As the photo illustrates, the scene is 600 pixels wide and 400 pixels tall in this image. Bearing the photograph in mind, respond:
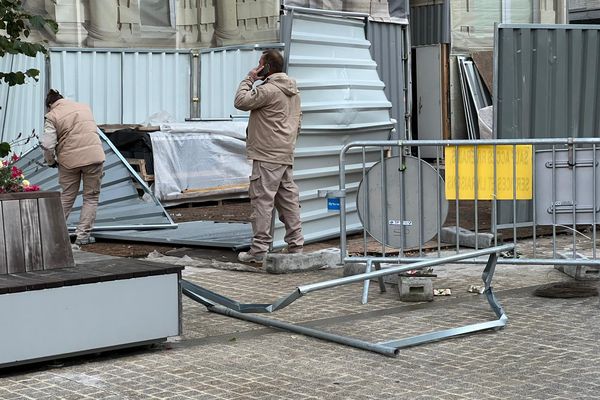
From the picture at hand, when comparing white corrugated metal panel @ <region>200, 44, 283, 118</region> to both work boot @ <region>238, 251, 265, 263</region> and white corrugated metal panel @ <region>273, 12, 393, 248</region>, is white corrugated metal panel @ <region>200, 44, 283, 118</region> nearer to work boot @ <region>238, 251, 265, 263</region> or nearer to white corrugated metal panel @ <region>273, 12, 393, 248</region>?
white corrugated metal panel @ <region>273, 12, 393, 248</region>

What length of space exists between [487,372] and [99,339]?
227cm

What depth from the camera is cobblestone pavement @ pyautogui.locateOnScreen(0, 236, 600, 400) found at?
5996 mm

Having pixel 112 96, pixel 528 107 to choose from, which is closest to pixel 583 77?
pixel 528 107

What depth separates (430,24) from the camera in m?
21.1

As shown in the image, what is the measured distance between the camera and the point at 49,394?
5.95 m

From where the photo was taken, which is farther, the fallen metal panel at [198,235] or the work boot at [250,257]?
the fallen metal panel at [198,235]

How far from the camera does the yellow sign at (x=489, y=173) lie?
28.7ft

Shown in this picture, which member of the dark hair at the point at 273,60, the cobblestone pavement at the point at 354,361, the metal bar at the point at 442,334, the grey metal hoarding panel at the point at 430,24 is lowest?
the cobblestone pavement at the point at 354,361

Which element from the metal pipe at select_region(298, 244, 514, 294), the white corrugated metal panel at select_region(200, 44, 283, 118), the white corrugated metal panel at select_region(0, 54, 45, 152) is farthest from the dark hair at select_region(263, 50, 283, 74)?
the white corrugated metal panel at select_region(0, 54, 45, 152)

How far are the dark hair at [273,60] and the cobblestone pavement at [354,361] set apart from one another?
2.44m

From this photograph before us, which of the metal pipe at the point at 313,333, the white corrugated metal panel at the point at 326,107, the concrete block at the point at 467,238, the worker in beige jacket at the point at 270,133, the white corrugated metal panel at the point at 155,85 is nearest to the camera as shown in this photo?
the metal pipe at the point at 313,333

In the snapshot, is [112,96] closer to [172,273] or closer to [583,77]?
[583,77]

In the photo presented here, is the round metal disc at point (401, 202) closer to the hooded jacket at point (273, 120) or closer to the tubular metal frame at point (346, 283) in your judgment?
the tubular metal frame at point (346, 283)

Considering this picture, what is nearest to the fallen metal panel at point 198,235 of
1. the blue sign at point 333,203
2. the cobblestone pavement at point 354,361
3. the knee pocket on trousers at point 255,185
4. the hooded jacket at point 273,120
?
the knee pocket on trousers at point 255,185
